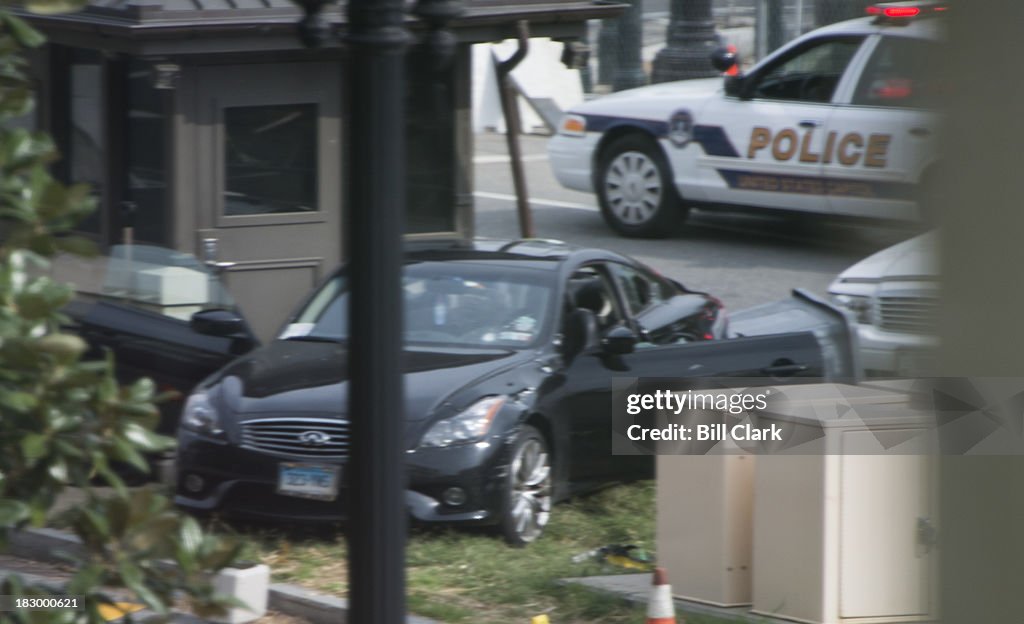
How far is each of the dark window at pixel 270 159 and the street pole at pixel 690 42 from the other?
37.8 feet

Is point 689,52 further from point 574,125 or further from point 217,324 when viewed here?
point 217,324

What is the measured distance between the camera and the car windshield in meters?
7.88

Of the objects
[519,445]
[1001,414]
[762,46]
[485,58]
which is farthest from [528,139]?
[1001,414]

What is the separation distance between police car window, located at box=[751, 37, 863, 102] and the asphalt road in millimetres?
1295

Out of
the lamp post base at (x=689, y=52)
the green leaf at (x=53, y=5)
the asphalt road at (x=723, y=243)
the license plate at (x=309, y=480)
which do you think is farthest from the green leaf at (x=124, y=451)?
the lamp post base at (x=689, y=52)

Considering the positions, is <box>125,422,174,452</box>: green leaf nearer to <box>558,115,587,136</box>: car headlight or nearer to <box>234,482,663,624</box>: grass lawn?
<box>234,482,663,624</box>: grass lawn

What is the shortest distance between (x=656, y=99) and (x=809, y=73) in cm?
158

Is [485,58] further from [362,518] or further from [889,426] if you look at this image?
[362,518]

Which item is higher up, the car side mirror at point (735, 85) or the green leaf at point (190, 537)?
the car side mirror at point (735, 85)

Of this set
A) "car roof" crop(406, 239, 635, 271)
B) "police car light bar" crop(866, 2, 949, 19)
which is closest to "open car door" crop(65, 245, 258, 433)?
"car roof" crop(406, 239, 635, 271)

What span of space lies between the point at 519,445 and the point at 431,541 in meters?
0.65

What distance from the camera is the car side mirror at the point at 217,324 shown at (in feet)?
27.0

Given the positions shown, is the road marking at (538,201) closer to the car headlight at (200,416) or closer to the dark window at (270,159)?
the dark window at (270,159)

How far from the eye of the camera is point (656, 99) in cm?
1447
